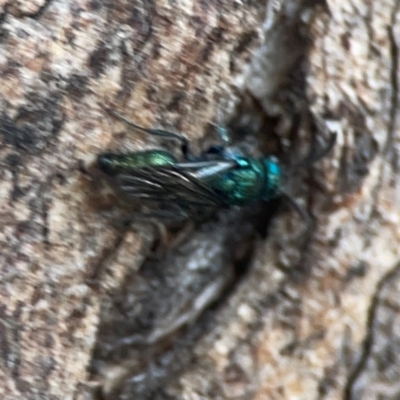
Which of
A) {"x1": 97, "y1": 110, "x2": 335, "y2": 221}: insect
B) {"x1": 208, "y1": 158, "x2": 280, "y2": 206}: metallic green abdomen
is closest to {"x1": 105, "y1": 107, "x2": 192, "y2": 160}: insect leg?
{"x1": 97, "y1": 110, "x2": 335, "y2": 221}: insect

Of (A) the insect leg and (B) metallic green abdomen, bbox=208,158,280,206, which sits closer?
(A) the insect leg

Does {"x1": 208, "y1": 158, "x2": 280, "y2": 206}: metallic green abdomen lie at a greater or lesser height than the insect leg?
lesser

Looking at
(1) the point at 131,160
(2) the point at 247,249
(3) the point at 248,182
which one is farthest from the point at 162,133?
(2) the point at 247,249

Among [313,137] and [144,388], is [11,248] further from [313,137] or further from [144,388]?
[313,137]

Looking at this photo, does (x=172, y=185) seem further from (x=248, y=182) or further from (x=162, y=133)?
(x=248, y=182)

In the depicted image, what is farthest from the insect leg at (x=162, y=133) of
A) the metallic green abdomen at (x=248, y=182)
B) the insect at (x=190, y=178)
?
the metallic green abdomen at (x=248, y=182)

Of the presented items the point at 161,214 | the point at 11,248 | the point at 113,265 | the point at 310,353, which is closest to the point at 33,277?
the point at 11,248

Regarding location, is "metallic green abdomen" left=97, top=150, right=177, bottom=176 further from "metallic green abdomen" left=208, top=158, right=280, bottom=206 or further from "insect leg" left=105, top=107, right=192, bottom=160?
"metallic green abdomen" left=208, top=158, right=280, bottom=206
